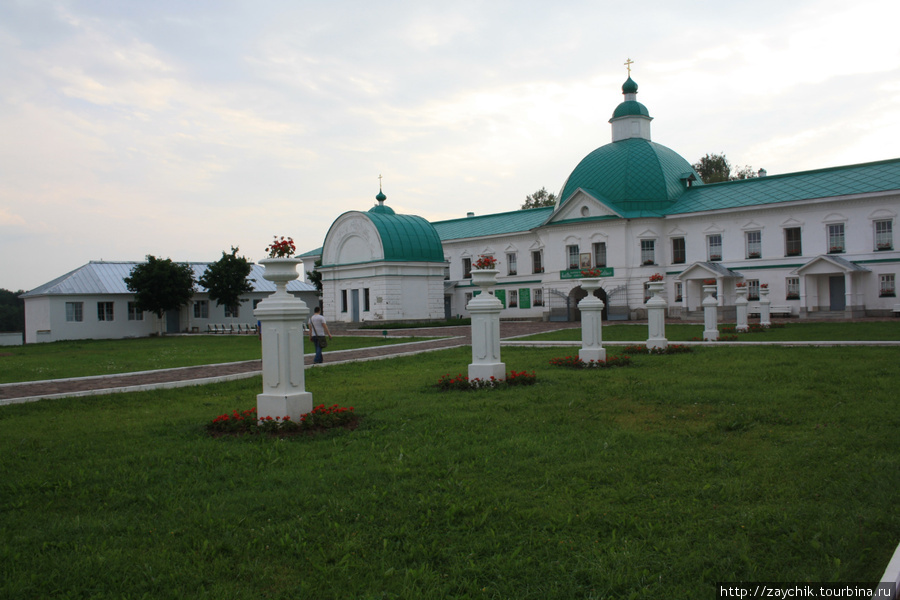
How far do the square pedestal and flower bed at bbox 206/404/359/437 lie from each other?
6cm

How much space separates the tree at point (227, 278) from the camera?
43.7 meters

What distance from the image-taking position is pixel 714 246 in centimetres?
3812

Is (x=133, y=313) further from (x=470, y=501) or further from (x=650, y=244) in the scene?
(x=470, y=501)

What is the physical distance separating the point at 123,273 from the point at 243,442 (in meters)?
43.6

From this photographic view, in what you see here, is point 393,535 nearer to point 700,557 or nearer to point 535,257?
point 700,557

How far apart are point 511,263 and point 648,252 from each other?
1054 cm

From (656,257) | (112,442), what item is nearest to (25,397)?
(112,442)

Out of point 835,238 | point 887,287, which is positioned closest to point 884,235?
point 835,238

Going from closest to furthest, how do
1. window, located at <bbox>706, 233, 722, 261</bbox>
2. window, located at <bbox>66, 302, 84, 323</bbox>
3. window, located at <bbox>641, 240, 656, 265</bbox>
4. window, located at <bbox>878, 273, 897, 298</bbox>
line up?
window, located at <bbox>878, 273, 897, 298</bbox> < window, located at <bbox>706, 233, 722, 261</bbox> < window, located at <bbox>641, 240, 656, 265</bbox> < window, located at <bbox>66, 302, 84, 323</bbox>

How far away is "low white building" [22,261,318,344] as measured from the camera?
1615 inches

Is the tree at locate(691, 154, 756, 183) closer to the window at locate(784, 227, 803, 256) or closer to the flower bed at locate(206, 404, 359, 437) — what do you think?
the window at locate(784, 227, 803, 256)

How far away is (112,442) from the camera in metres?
7.15

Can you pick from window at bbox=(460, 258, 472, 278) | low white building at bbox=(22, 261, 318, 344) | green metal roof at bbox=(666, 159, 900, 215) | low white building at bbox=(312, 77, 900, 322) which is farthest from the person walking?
window at bbox=(460, 258, 472, 278)

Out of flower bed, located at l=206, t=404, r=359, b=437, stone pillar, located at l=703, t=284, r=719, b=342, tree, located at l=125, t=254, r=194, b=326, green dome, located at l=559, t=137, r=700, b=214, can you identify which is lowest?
flower bed, located at l=206, t=404, r=359, b=437
